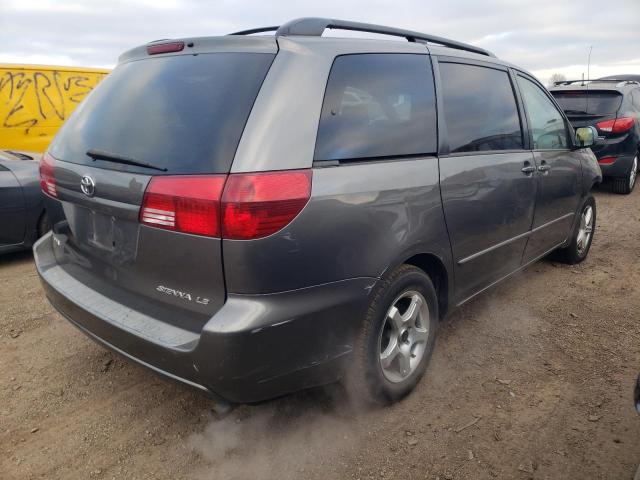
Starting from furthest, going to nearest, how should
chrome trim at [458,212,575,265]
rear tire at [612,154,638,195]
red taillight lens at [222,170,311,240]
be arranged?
rear tire at [612,154,638,195]
chrome trim at [458,212,575,265]
red taillight lens at [222,170,311,240]

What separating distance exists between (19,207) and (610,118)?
25.2 feet

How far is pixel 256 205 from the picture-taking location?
5.89ft

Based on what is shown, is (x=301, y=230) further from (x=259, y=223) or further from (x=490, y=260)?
(x=490, y=260)

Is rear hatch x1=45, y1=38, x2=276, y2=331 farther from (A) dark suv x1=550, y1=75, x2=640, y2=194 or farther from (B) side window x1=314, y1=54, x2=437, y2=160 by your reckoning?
(A) dark suv x1=550, y1=75, x2=640, y2=194

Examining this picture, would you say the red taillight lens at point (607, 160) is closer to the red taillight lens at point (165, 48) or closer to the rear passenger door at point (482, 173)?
the rear passenger door at point (482, 173)

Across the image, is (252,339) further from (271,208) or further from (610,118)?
(610,118)

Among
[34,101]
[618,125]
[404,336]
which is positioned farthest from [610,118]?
[34,101]

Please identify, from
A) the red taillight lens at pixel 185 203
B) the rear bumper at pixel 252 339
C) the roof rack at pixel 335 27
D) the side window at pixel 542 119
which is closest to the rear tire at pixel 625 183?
the side window at pixel 542 119

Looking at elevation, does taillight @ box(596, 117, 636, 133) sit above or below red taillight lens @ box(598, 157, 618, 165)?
above

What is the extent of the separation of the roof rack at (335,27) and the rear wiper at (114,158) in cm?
78

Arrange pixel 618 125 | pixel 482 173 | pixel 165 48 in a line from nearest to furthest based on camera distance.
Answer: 1. pixel 165 48
2. pixel 482 173
3. pixel 618 125

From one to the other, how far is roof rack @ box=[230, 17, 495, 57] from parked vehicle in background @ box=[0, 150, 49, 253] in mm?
3259

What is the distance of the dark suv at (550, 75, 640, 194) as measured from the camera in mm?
7301

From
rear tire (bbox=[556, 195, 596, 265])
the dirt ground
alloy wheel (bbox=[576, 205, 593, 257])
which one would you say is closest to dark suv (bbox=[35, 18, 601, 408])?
the dirt ground
